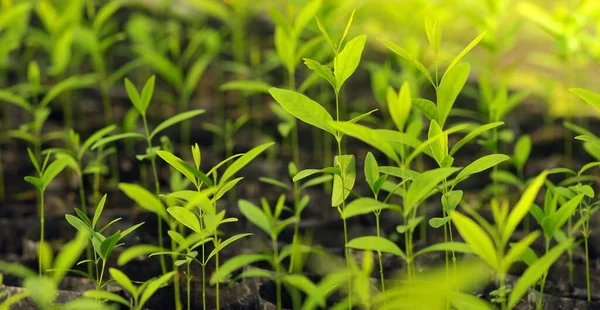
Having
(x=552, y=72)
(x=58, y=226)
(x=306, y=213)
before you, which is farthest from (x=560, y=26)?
(x=552, y=72)

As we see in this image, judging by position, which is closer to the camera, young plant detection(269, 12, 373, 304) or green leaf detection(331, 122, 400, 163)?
green leaf detection(331, 122, 400, 163)

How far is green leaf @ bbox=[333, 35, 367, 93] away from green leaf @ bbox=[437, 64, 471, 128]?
0.39ft

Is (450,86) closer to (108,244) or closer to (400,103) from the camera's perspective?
(400,103)

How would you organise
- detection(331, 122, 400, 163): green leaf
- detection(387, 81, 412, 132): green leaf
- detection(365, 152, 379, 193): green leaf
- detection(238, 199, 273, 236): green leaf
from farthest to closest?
1. detection(238, 199, 273, 236): green leaf
2. detection(365, 152, 379, 193): green leaf
3. detection(387, 81, 412, 132): green leaf
4. detection(331, 122, 400, 163): green leaf

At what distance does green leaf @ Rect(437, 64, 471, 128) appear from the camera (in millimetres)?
1105

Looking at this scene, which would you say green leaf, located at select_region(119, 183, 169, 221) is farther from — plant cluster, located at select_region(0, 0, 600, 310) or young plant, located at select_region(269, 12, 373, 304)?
young plant, located at select_region(269, 12, 373, 304)

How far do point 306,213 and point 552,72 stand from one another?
1802 millimetres

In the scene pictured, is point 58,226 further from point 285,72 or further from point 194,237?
point 285,72

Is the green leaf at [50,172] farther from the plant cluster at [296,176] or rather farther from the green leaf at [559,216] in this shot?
the green leaf at [559,216]

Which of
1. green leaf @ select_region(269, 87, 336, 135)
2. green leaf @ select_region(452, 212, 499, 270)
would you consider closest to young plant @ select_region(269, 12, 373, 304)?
green leaf @ select_region(269, 87, 336, 135)

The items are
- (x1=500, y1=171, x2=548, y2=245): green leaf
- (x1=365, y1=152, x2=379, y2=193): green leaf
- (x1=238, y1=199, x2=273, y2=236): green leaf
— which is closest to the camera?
(x1=500, y1=171, x2=548, y2=245): green leaf

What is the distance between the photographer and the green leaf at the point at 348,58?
3.60 ft

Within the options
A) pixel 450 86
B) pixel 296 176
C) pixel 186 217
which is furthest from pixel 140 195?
→ pixel 450 86

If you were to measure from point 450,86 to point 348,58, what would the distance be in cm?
14
